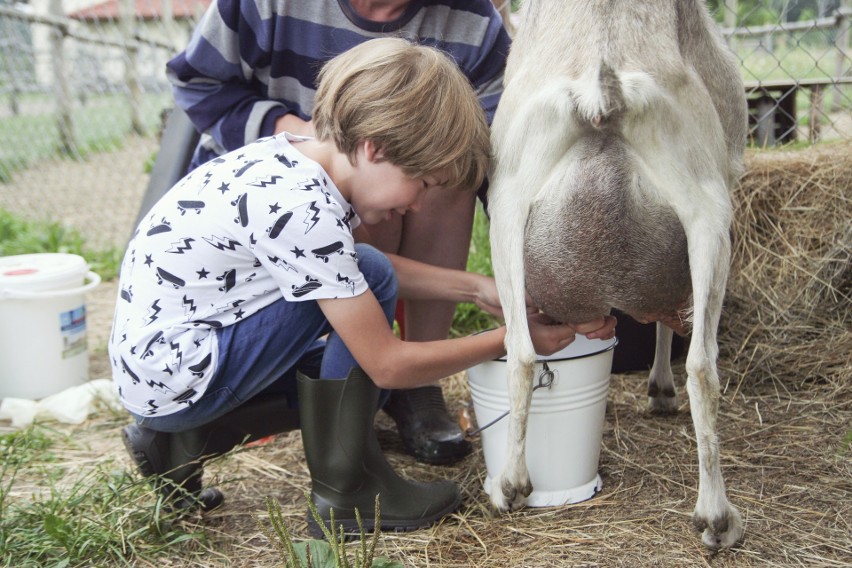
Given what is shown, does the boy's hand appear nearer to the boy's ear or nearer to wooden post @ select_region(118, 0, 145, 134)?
the boy's ear

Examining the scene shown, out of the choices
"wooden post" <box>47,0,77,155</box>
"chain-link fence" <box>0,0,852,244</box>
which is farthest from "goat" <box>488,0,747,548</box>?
"wooden post" <box>47,0,77,155</box>

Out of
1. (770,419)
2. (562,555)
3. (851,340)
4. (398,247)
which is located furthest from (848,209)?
(562,555)

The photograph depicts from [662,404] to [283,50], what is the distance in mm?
1591

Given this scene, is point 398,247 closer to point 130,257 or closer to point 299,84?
point 299,84

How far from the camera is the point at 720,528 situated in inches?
75.5

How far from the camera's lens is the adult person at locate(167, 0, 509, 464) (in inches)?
102

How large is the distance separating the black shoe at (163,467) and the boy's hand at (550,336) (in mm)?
918

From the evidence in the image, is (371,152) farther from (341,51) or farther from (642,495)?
(642,495)

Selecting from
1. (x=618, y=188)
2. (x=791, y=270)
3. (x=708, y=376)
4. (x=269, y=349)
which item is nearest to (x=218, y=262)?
(x=269, y=349)

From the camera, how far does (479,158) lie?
6.80ft

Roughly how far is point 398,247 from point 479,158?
2.24ft

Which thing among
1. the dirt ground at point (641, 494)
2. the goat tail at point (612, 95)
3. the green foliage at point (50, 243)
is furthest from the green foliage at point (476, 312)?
the green foliage at point (50, 243)

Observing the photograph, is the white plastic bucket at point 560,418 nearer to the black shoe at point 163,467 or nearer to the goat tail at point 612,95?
the goat tail at point 612,95

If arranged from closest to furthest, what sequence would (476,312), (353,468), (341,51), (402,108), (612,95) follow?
(612,95), (402,108), (353,468), (341,51), (476,312)
